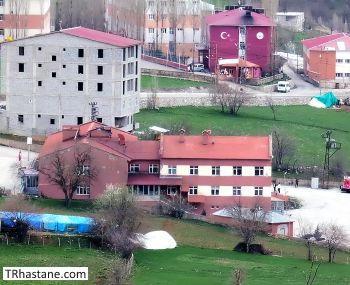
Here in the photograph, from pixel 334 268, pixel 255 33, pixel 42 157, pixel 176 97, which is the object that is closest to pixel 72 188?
pixel 42 157

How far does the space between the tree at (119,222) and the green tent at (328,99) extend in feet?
67.1

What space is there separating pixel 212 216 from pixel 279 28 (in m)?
31.6

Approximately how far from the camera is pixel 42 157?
38875 mm

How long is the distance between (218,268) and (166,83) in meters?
23.7

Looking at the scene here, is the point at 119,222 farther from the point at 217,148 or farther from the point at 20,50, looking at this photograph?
the point at 20,50

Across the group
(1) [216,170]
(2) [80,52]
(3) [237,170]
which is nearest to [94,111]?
(2) [80,52]

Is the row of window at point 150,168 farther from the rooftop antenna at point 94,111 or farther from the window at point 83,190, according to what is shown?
the rooftop antenna at point 94,111

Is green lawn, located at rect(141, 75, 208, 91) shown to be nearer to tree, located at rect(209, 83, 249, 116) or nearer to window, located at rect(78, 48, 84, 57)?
tree, located at rect(209, 83, 249, 116)

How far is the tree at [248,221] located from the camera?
1380 inches

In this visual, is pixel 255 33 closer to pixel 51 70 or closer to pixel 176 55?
pixel 176 55

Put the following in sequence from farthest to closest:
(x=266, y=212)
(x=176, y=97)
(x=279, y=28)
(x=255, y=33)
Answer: (x=279, y=28), (x=255, y=33), (x=176, y=97), (x=266, y=212)

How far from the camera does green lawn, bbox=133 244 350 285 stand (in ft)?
103

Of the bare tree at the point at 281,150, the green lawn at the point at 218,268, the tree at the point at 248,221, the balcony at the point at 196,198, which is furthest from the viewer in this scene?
the bare tree at the point at 281,150

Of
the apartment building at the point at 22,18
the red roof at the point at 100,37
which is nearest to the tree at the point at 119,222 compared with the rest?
the red roof at the point at 100,37
